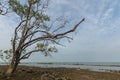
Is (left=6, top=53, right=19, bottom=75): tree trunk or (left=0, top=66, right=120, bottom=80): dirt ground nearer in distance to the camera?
(left=0, top=66, right=120, bottom=80): dirt ground

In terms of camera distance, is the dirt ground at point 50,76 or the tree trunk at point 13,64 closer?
the dirt ground at point 50,76

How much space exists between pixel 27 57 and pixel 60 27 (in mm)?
4542

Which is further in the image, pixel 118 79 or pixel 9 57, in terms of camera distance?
pixel 118 79

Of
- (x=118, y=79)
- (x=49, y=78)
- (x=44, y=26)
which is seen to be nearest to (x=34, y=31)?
(x=44, y=26)

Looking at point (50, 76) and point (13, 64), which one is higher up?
point (13, 64)

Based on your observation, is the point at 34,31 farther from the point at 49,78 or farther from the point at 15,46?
the point at 49,78

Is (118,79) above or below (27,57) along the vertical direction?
below

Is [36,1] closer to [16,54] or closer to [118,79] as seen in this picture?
[16,54]

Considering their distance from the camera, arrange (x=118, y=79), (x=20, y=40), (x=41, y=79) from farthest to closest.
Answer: (x=118, y=79) → (x=20, y=40) → (x=41, y=79)

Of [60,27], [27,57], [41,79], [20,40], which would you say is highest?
[60,27]

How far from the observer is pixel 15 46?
23.9 metres

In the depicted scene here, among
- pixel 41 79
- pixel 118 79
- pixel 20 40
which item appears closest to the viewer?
pixel 41 79

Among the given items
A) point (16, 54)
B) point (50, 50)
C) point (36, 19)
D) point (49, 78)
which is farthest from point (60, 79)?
point (36, 19)

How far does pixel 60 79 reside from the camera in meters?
22.9
